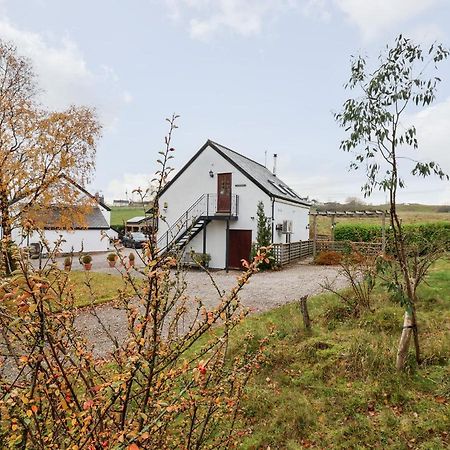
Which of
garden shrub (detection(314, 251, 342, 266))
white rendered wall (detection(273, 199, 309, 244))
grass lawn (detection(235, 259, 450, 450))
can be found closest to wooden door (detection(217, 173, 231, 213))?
white rendered wall (detection(273, 199, 309, 244))

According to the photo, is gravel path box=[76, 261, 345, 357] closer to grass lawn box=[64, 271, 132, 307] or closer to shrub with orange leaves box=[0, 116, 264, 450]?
grass lawn box=[64, 271, 132, 307]

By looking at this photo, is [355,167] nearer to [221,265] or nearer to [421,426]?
[421,426]

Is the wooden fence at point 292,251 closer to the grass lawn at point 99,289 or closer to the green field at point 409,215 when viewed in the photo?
the green field at point 409,215

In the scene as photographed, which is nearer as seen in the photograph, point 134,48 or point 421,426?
point 421,426

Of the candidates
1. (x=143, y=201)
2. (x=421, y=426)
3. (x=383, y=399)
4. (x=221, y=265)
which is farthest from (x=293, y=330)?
(x=221, y=265)

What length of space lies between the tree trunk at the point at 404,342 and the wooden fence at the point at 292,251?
11588 millimetres

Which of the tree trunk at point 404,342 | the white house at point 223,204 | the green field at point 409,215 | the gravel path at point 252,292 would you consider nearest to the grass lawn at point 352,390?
the tree trunk at point 404,342

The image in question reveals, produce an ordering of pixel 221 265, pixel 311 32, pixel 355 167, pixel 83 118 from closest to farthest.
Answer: pixel 355 167 < pixel 311 32 < pixel 83 118 < pixel 221 265

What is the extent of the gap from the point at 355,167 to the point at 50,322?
15.9ft

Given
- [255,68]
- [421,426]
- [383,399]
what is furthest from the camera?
[255,68]

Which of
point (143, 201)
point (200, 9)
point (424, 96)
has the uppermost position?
point (200, 9)

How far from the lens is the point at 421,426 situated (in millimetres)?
3975

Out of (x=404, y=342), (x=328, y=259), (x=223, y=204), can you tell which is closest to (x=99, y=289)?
(x=223, y=204)

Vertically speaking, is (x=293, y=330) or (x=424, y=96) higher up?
(x=424, y=96)
